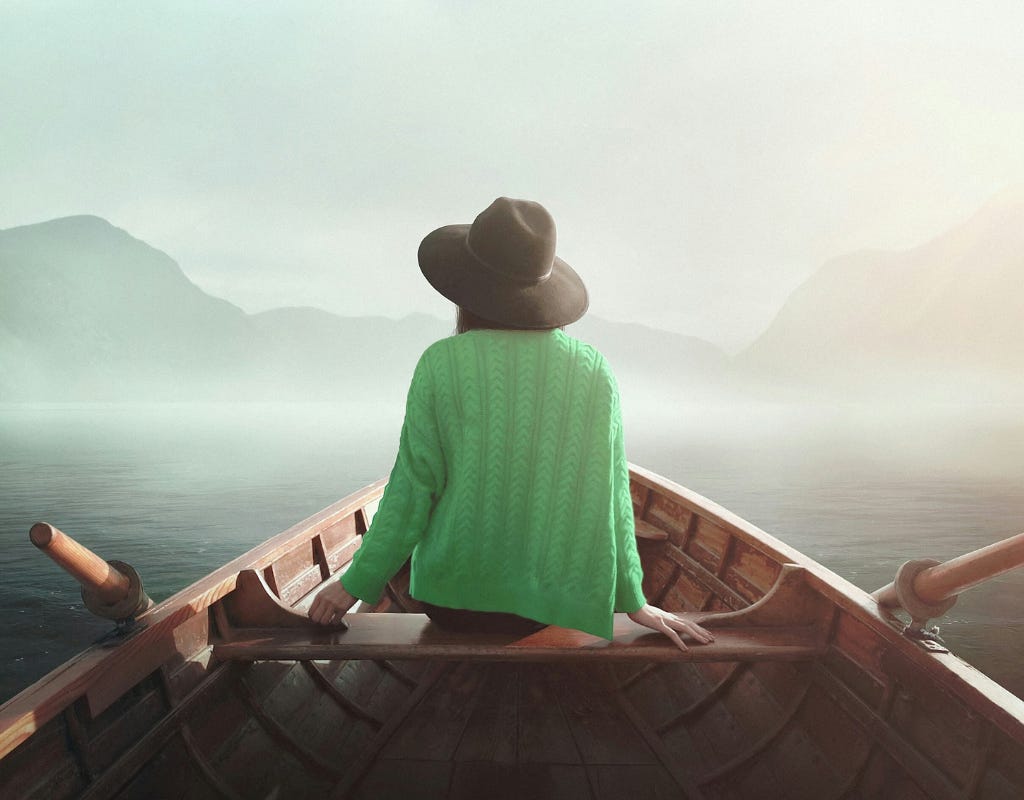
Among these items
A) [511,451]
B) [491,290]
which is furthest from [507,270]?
[511,451]

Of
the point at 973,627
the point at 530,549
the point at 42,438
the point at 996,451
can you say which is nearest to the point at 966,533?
the point at 973,627

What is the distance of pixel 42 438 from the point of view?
197 feet

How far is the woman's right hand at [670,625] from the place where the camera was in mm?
2119

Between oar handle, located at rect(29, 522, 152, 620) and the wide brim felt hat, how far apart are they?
1.23 meters

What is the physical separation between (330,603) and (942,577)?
1.95 meters

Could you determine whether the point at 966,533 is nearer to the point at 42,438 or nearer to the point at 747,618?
the point at 747,618

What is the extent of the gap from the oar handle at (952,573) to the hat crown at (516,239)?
1375 mm

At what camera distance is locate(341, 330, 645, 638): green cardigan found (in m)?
1.89

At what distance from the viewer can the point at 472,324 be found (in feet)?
6.58

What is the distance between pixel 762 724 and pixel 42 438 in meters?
74.0

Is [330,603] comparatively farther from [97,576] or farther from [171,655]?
[97,576]

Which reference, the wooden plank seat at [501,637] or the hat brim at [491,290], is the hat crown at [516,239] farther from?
the wooden plank seat at [501,637]

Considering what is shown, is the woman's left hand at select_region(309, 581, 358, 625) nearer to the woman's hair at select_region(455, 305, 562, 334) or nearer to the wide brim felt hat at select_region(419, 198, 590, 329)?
the woman's hair at select_region(455, 305, 562, 334)

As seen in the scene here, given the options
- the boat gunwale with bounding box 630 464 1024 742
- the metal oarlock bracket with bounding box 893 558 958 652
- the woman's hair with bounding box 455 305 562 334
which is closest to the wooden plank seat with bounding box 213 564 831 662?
the boat gunwale with bounding box 630 464 1024 742
